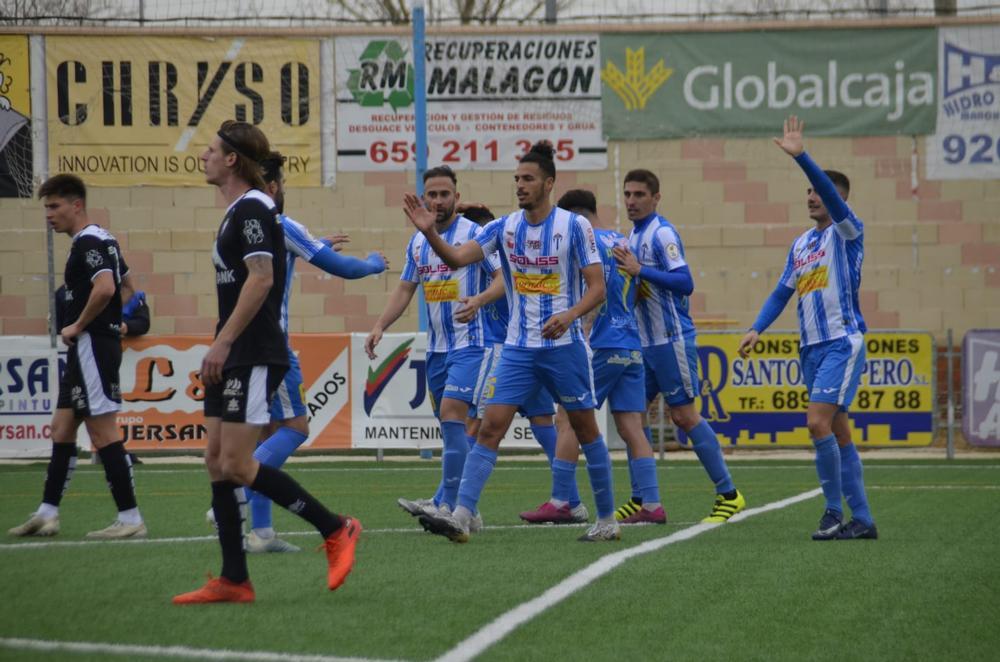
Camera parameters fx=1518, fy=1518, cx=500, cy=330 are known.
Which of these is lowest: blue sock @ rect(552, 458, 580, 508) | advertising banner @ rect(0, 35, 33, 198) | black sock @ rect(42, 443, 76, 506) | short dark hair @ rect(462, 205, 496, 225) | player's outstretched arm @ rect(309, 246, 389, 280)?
blue sock @ rect(552, 458, 580, 508)

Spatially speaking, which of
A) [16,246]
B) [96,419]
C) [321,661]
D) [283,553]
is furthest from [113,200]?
[321,661]

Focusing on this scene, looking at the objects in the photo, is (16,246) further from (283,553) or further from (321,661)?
(321,661)

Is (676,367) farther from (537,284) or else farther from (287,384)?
(287,384)

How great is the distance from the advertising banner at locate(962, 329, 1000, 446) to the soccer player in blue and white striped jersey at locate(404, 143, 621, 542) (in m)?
9.50

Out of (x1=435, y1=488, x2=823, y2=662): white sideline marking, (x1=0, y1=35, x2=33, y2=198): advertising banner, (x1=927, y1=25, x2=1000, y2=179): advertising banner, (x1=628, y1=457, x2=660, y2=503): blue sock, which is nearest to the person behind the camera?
(x1=435, y1=488, x2=823, y2=662): white sideline marking

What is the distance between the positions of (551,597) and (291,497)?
116cm

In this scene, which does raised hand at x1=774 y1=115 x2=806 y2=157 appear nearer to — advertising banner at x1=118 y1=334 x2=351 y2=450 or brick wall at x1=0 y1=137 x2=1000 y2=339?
advertising banner at x1=118 y1=334 x2=351 y2=450

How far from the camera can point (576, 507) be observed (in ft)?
33.0

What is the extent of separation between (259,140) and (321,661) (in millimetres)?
2561

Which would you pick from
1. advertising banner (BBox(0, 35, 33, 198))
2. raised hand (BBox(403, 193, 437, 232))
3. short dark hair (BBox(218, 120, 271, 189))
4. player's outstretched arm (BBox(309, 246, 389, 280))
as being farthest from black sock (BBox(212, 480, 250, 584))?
advertising banner (BBox(0, 35, 33, 198))

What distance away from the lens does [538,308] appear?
831 cm

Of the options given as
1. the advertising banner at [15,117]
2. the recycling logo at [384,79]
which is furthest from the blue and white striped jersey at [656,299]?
the advertising banner at [15,117]

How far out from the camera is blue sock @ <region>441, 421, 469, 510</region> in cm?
957

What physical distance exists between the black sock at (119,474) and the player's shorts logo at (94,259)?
1.09 metres
